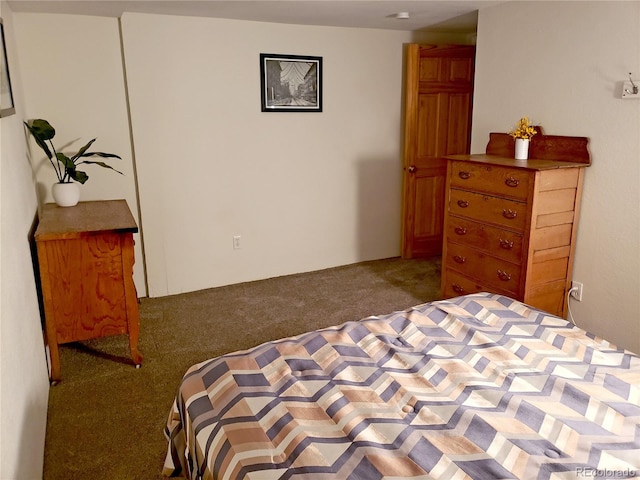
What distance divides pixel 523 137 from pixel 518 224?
66 cm

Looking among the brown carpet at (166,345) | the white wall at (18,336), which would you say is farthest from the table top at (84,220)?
the brown carpet at (166,345)

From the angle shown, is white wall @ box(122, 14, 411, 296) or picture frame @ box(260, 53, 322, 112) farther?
picture frame @ box(260, 53, 322, 112)

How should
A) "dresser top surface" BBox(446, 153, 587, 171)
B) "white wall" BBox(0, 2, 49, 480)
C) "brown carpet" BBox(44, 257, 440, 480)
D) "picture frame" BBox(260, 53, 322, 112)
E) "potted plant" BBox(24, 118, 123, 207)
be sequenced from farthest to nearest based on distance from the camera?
"picture frame" BBox(260, 53, 322, 112)
"potted plant" BBox(24, 118, 123, 207)
"dresser top surface" BBox(446, 153, 587, 171)
"brown carpet" BBox(44, 257, 440, 480)
"white wall" BBox(0, 2, 49, 480)

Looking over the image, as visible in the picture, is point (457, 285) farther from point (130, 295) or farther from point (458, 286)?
point (130, 295)

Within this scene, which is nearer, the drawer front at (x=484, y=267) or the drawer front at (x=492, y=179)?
the drawer front at (x=492, y=179)

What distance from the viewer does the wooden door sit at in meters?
4.52

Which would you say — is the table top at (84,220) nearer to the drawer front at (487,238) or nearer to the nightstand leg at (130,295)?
the nightstand leg at (130,295)

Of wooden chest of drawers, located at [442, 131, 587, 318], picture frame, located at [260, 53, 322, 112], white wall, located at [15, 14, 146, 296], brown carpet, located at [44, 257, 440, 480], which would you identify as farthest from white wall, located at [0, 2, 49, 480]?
wooden chest of drawers, located at [442, 131, 587, 318]

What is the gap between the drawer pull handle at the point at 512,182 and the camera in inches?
116

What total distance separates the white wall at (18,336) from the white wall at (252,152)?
116 cm

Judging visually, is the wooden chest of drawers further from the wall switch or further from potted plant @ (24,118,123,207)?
potted plant @ (24,118,123,207)

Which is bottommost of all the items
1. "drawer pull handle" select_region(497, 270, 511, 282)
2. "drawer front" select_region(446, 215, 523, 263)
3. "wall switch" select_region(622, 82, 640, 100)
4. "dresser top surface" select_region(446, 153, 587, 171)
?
"drawer pull handle" select_region(497, 270, 511, 282)

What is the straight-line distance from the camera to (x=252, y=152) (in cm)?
416

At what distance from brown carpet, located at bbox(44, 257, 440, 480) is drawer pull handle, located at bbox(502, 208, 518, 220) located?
1.09 m
